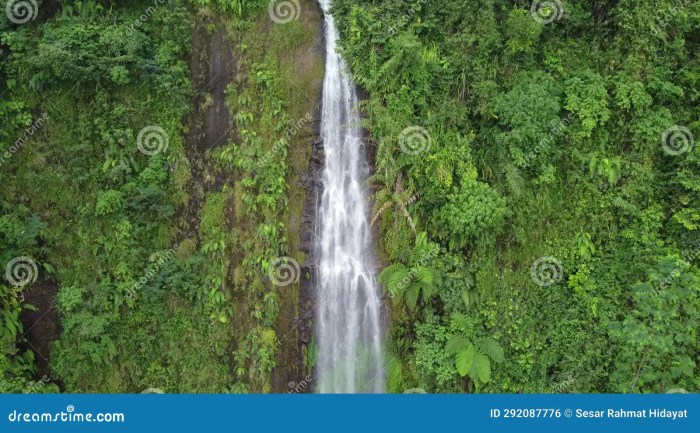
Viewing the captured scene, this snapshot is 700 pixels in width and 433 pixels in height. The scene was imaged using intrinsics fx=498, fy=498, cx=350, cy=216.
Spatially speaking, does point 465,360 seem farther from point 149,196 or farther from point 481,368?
point 149,196

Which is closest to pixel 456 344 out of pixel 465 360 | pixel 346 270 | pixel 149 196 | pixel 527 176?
pixel 465 360

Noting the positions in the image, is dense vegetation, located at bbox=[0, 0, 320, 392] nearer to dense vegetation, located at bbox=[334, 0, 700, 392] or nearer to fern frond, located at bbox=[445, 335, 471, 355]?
dense vegetation, located at bbox=[334, 0, 700, 392]

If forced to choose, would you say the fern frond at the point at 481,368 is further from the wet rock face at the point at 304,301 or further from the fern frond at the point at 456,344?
the wet rock face at the point at 304,301

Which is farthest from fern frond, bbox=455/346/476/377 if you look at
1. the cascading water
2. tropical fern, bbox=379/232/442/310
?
the cascading water

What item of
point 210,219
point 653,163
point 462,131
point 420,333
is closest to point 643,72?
point 653,163

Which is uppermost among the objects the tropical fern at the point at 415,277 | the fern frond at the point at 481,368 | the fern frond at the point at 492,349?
the tropical fern at the point at 415,277

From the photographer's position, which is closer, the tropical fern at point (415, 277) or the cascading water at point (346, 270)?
the tropical fern at point (415, 277)

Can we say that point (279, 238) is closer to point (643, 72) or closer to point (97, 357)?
point (97, 357)

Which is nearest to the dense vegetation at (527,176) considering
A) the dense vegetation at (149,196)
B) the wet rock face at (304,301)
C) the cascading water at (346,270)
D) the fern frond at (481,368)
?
the fern frond at (481,368)
